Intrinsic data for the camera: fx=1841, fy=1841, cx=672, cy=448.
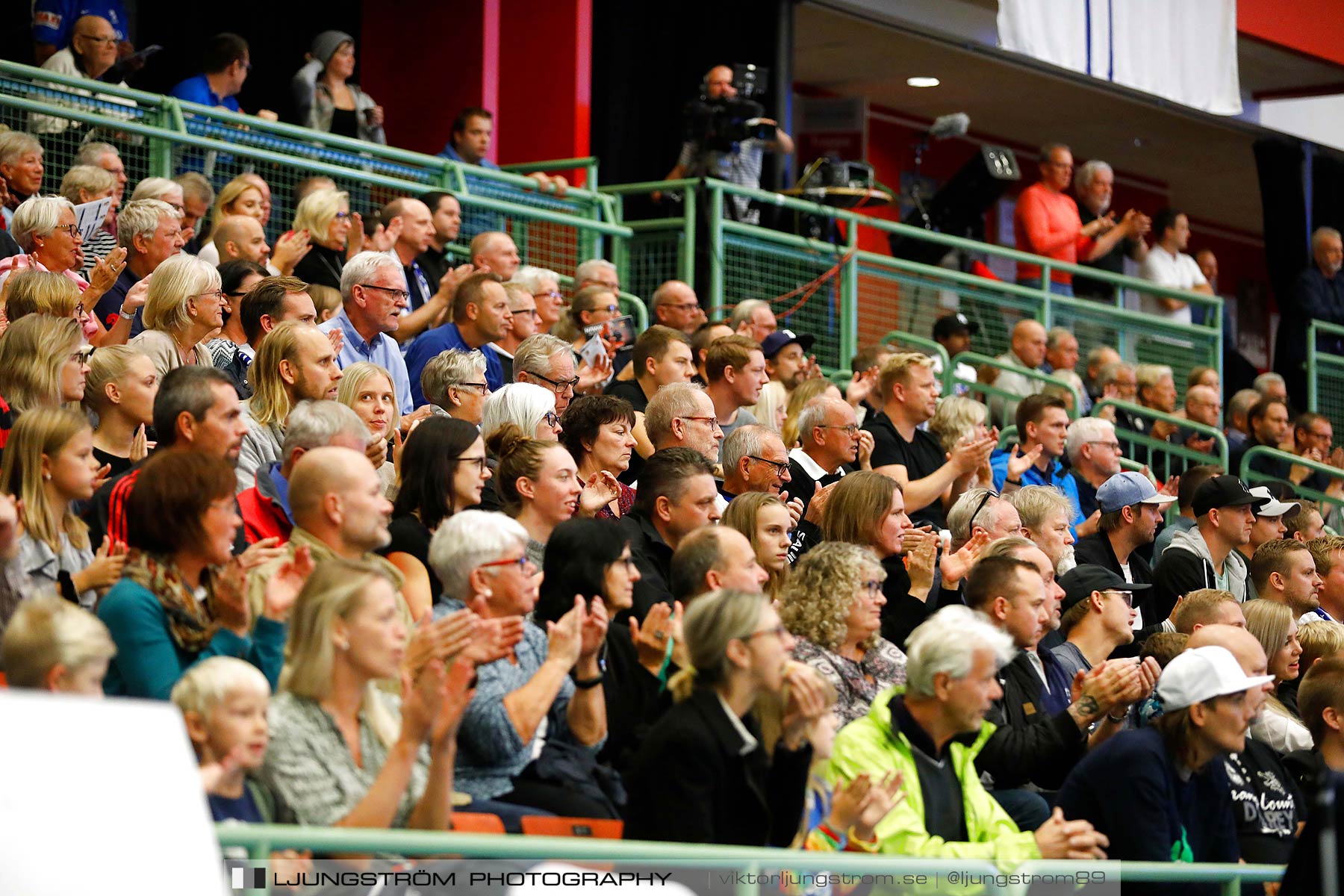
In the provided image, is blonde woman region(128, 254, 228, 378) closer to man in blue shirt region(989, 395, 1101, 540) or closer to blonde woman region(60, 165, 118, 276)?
blonde woman region(60, 165, 118, 276)

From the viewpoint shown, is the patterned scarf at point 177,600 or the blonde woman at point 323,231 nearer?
the patterned scarf at point 177,600

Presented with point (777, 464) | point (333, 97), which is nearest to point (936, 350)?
point (333, 97)

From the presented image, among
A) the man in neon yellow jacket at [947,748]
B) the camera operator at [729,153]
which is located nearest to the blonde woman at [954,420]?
the camera operator at [729,153]

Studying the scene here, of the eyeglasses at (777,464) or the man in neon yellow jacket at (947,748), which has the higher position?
the eyeglasses at (777,464)

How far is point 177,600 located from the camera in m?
4.12

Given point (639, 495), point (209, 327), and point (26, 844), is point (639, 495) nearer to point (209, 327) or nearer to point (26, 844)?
point (209, 327)

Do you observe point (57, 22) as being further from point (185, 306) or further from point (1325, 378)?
point (1325, 378)

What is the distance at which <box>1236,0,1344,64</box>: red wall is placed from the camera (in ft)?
48.6

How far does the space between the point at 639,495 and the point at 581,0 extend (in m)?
6.89

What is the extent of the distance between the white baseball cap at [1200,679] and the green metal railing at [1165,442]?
5.98 m

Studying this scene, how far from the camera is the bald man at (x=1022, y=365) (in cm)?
1130

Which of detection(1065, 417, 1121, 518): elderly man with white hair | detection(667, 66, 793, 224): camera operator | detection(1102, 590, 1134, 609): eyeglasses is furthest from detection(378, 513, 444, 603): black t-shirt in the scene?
detection(667, 66, 793, 224): camera operator

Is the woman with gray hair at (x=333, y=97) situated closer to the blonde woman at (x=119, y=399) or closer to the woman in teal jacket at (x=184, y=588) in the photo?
the blonde woman at (x=119, y=399)

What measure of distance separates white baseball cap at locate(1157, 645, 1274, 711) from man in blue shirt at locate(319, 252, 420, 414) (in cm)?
314
